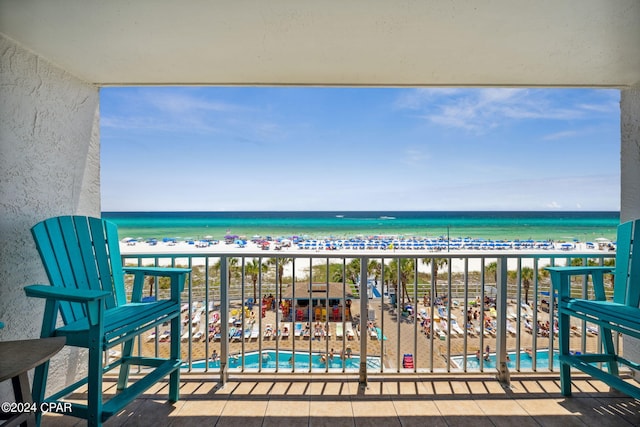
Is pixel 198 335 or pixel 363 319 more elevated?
pixel 363 319

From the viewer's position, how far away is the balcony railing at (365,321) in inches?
87.4

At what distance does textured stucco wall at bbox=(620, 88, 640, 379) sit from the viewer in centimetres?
230

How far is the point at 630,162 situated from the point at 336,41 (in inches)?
96.1

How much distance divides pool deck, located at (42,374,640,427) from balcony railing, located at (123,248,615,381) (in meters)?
0.12

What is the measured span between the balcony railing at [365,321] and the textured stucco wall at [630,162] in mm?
316

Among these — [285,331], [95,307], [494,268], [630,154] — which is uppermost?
[630,154]

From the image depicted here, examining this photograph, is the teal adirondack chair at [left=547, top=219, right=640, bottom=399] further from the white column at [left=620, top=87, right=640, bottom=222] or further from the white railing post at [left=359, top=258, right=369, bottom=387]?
the white railing post at [left=359, top=258, right=369, bottom=387]

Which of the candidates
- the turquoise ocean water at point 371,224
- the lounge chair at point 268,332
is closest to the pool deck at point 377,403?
the lounge chair at point 268,332

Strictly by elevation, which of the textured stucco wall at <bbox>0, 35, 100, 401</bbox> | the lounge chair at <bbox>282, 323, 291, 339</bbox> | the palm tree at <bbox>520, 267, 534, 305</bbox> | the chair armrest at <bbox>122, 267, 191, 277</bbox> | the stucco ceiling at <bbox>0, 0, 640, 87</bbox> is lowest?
the lounge chair at <bbox>282, 323, 291, 339</bbox>

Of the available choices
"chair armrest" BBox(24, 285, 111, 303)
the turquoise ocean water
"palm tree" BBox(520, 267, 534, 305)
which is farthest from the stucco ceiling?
the turquoise ocean water

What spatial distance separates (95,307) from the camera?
139 cm

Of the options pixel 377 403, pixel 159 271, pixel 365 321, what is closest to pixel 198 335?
pixel 159 271

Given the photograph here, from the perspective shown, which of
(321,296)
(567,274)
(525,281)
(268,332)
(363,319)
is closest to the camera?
(567,274)

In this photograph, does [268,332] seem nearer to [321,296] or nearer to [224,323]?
[321,296]
